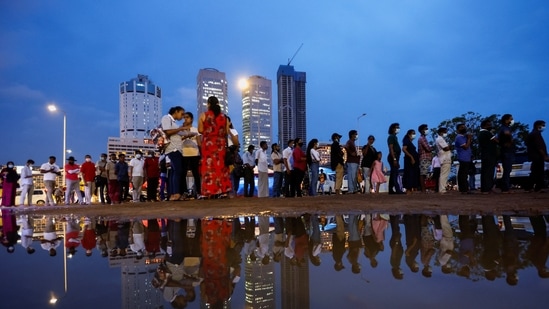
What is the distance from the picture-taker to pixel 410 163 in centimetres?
945

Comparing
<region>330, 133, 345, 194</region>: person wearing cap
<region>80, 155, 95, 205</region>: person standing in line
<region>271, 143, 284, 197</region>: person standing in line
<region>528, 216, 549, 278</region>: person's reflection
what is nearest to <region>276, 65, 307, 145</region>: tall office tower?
<region>80, 155, 95, 205</region>: person standing in line

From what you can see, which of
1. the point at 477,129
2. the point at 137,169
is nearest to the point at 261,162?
the point at 137,169

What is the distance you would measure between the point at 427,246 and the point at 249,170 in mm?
8753

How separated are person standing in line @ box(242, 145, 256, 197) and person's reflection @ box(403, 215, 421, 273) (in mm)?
7154

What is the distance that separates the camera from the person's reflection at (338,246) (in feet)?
6.68

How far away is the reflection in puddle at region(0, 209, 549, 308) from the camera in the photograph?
1.41 m

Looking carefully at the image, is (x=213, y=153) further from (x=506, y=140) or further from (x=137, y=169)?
(x=506, y=140)

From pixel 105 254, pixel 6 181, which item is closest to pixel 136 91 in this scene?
pixel 6 181

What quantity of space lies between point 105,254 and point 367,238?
1.83 meters

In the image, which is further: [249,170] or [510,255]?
[249,170]

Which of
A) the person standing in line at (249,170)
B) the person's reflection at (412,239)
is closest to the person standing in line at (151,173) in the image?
the person standing in line at (249,170)

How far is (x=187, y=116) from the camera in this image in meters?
7.53

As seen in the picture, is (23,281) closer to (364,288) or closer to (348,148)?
(364,288)

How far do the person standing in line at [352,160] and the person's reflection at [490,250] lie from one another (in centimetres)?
654
